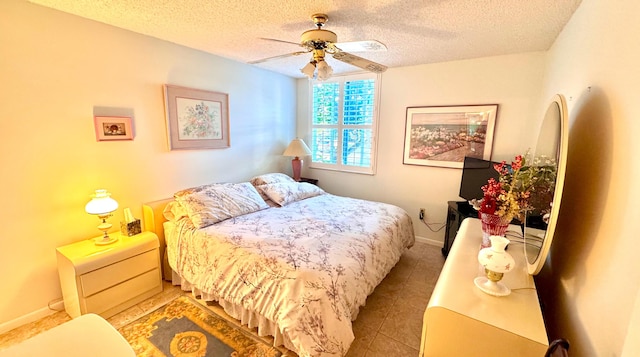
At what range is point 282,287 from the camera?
1686 mm

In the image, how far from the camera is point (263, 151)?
3.89 meters

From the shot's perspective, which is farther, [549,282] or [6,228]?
[6,228]

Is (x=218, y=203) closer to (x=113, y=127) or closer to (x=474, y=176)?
(x=113, y=127)

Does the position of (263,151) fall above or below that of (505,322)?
above

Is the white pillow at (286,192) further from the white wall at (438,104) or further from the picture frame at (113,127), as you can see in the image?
the picture frame at (113,127)

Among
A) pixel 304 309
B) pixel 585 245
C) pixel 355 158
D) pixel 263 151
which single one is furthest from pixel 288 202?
pixel 585 245

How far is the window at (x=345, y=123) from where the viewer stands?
12.3 ft

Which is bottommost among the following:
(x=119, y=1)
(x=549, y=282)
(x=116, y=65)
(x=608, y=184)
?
(x=549, y=282)

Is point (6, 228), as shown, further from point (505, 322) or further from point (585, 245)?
point (585, 245)

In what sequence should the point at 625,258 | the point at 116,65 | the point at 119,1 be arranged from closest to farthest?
the point at 625,258, the point at 119,1, the point at 116,65

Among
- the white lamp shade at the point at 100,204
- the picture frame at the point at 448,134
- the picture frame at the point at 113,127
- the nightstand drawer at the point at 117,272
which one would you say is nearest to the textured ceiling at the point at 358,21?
the picture frame at the point at 448,134

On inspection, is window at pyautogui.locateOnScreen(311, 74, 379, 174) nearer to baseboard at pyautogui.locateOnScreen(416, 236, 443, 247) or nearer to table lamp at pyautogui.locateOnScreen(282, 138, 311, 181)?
table lamp at pyautogui.locateOnScreen(282, 138, 311, 181)

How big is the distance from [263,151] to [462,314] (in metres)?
3.32

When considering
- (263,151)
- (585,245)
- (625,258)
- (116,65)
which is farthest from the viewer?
(263,151)
